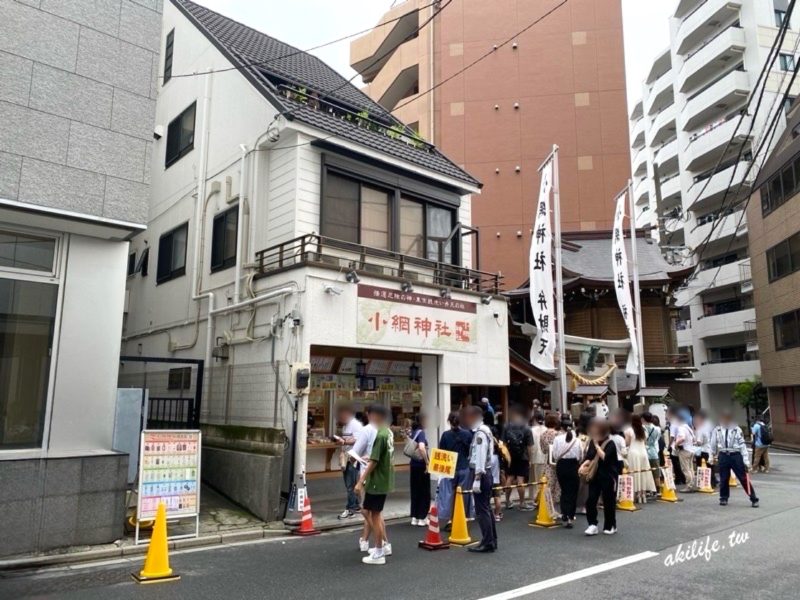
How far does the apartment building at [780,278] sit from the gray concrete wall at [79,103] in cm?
2971

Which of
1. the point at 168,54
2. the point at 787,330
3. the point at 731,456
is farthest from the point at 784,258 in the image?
the point at 168,54

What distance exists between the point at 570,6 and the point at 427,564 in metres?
38.1

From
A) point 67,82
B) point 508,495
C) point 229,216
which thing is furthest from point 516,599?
point 229,216

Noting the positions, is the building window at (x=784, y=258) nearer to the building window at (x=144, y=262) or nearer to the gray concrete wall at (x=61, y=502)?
the building window at (x=144, y=262)

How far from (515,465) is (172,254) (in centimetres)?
1130

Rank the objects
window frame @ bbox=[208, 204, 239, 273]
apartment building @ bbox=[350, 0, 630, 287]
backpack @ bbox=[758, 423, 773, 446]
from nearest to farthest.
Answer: window frame @ bbox=[208, 204, 239, 273] < backpack @ bbox=[758, 423, 773, 446] < apartment building @ bbox=[350, 0, 630, 287]

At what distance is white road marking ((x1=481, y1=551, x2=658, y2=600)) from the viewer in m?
6.28

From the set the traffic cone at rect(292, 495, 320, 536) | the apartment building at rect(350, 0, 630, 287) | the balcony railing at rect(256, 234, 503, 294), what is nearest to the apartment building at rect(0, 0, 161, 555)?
the traffic cone at rect(292, 495, 320, 536)

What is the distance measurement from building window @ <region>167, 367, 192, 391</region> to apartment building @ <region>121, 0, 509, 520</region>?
0.17 feet

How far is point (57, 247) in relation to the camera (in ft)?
29.0

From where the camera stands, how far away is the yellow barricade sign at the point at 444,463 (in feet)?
29.6

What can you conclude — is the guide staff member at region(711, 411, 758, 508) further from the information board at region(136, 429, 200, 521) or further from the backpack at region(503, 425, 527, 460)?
the information board at region(136, 429, 200, 521)

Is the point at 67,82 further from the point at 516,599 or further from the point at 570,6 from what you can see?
the point at 570,6

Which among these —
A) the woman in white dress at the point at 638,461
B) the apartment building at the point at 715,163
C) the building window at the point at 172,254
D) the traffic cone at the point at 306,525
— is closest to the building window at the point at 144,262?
the building window at the point at 172,254
